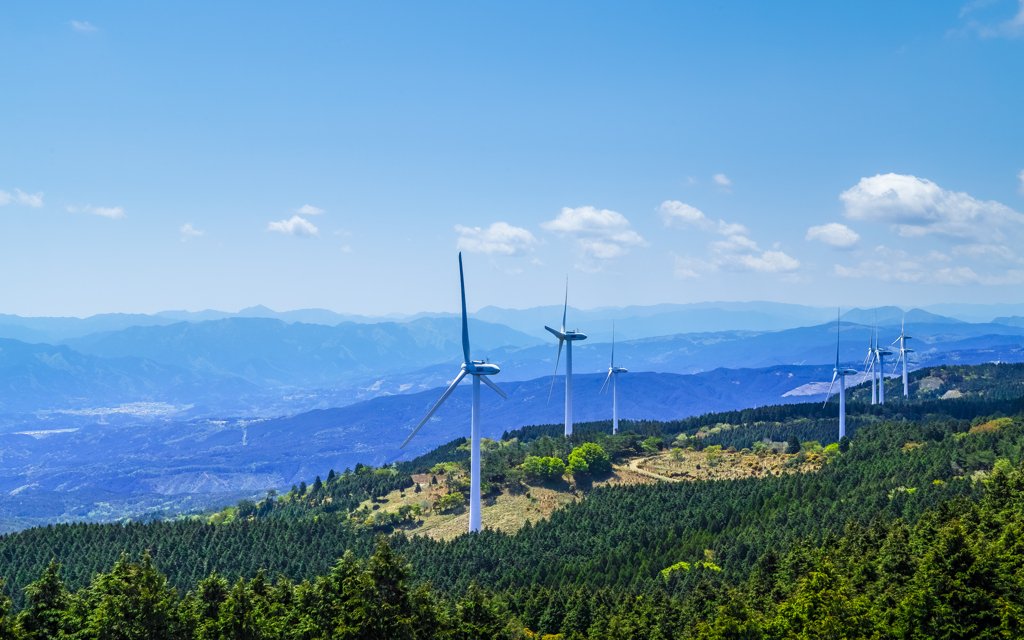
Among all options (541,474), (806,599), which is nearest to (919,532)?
(806,599)

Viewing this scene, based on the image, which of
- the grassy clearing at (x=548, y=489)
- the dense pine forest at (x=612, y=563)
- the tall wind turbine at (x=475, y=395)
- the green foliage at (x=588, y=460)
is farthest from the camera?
the green foliage at (x=588, y=460)

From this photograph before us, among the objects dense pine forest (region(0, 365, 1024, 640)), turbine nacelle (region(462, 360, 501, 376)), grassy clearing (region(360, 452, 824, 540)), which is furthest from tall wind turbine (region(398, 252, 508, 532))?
grassy clearing (region(360, 452, 824, 540))

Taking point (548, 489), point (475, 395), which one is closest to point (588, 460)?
point (548, 489)

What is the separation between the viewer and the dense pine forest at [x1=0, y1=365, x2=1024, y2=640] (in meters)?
59.8

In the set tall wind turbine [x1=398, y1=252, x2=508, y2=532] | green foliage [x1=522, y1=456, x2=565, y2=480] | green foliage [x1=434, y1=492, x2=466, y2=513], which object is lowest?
green foliage [x1=434, y1=492, x2=466, y2=513]

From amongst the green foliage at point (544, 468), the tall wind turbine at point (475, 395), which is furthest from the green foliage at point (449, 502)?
the tall wind turbine at point (475, 395)

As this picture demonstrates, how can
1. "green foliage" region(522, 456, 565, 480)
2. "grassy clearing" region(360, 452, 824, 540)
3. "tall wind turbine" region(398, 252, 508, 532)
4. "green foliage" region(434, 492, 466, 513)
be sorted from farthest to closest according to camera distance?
"green foliage" region(522, 456, 565, 480) < "green foliage" region(434, 492, 466, 513) < "grassy clearing" region(360, 452, 824, 540) < "tall wind turbine" region(398, 252, 508, 532)

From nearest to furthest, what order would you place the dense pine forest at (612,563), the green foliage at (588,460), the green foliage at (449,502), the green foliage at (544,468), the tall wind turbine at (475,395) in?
the dense pine forest at (612,563)
the tall wind turbine at (475,395)
the green foliage at (449,502)
the green foliage at (544,468)
the green foliage at (588,460)

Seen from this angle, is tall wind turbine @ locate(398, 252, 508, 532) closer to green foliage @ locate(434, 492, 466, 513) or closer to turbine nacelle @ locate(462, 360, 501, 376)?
turbine nacelle @ locate(462, 360, 501, 376)

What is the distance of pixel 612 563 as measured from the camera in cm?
11481

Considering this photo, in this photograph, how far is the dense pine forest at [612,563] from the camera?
196 ft

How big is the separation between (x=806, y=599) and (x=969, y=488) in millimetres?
62072

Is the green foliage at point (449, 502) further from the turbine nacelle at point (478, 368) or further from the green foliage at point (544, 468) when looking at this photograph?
the turbine nacelle at point (478, 368)

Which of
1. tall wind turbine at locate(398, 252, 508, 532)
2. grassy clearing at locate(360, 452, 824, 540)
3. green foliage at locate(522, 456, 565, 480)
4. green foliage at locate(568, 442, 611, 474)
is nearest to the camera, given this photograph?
tall wind turbine at locate(398, 252, 508, 532)
